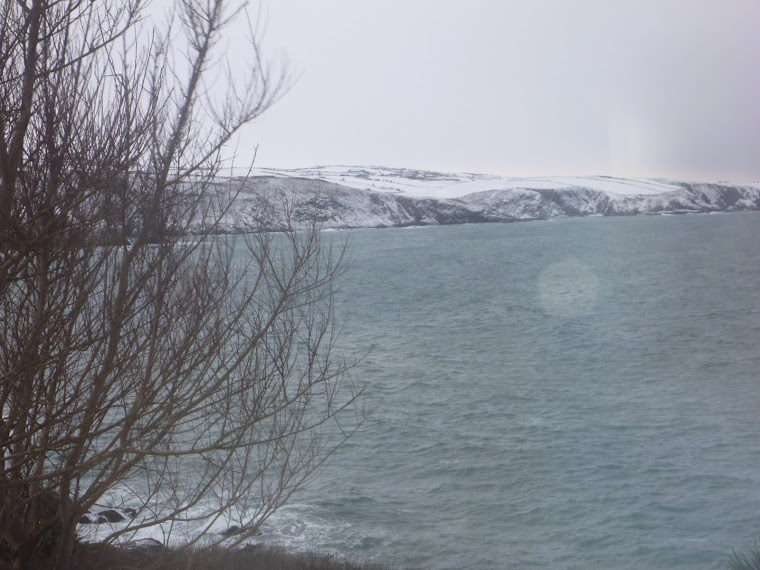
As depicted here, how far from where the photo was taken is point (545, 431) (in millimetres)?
17828

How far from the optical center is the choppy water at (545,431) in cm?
1218

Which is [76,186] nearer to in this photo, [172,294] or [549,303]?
[172,294]

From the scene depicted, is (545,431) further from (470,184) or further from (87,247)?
(470,184)

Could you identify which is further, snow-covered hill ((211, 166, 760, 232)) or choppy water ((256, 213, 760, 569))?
snow-covered hill ((211, 166, 760, 232))

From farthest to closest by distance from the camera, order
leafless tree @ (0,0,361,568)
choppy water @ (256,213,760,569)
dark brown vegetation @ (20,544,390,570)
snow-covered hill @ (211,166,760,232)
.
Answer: snow-covered hill @ (211,166,760,232) < choppy water @ (256,213,760,569) < dark brown vegetation @ (20,544,390,570) < leafless tree @ (0,0,361,568)

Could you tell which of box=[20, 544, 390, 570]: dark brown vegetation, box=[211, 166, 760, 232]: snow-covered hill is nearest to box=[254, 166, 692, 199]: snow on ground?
box=[211, 166, 760, 232]: snow-covered hill

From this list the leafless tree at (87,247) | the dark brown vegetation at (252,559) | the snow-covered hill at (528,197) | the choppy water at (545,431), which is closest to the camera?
the leafless tree at (87,247)

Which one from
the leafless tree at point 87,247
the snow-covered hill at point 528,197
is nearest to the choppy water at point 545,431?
the leafless tree at point 87,247

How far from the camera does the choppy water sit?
40.0 feet

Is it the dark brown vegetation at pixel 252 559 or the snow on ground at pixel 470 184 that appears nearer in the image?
the dark brown vegetation at pixel 252 559

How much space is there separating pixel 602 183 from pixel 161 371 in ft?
345

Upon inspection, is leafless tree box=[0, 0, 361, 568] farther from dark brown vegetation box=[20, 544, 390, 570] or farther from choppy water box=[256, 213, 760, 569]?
choppy water box=[256, 213, 760, 569]

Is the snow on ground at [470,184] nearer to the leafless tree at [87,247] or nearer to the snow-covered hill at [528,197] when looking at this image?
the snow-covered hill at [528,197]

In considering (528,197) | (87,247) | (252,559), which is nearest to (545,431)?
(252,559)
